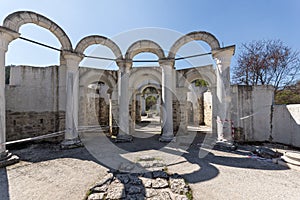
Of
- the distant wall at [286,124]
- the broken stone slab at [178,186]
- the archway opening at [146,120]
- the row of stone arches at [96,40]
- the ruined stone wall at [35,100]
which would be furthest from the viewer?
the archway opening at [146,120]

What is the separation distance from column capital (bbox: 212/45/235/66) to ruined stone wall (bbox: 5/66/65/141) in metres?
7.49

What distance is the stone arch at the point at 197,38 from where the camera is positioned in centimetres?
627

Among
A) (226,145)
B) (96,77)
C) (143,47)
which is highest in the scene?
(143,47)

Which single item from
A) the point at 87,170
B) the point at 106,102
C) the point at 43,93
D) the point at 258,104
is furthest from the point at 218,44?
the point at 106,102

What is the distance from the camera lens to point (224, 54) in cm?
606

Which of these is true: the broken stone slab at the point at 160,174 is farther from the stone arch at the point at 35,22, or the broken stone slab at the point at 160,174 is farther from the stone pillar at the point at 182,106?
the stone pillar at the point at 182,106

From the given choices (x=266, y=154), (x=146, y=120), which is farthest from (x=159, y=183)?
(x=146, y=120)

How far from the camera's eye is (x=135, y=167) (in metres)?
4.13

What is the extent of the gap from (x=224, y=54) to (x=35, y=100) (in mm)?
9155

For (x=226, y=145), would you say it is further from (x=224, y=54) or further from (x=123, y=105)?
(x=123, y=105)

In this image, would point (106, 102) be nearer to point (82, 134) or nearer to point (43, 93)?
point (82, 134)

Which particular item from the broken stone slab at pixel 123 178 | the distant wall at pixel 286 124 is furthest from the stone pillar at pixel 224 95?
the broken stone slab at pixel 123 178

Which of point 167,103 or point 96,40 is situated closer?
point 96,40

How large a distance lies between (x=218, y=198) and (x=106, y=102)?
448 inches
